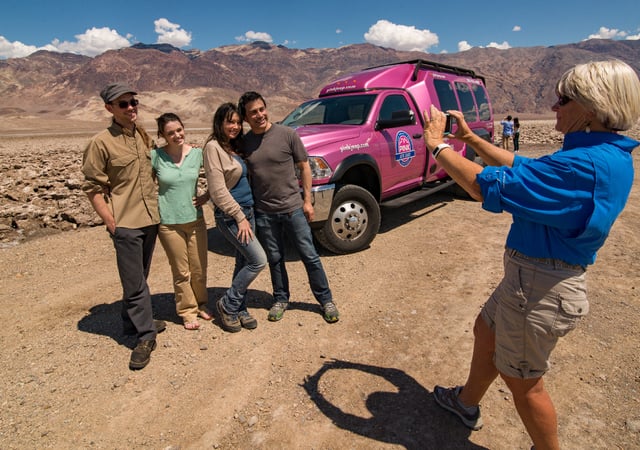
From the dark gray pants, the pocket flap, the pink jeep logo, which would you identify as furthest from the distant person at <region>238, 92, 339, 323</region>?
the pink jeep logo

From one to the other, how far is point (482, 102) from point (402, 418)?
733 centimetres

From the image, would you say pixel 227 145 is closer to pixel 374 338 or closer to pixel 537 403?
pixel 374 338

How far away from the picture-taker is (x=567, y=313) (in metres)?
1.70

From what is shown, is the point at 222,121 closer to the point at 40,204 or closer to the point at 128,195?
the point at 128,195

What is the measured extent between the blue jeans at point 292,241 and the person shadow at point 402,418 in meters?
0.91

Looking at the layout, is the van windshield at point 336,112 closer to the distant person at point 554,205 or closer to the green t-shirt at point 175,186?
the green t-shirt at point 175,186

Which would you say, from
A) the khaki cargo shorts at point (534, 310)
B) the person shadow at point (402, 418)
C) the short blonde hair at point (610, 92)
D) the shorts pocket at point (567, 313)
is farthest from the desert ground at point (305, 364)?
the short blonde hair at point (610, 92)

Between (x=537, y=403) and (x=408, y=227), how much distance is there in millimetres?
4580

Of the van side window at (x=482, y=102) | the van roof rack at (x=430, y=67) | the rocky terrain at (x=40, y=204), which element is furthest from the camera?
the van side window at (x=482, y=102)

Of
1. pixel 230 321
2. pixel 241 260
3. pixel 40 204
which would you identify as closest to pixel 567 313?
pixel 241 260

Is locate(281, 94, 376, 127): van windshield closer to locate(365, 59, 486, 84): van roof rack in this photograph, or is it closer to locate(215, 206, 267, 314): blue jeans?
locate(365, 59, 486, 84): van roof rack

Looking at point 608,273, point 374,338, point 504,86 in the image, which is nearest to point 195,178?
point 374,338

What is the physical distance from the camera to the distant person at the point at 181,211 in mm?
3227

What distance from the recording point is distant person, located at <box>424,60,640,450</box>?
1.50m
